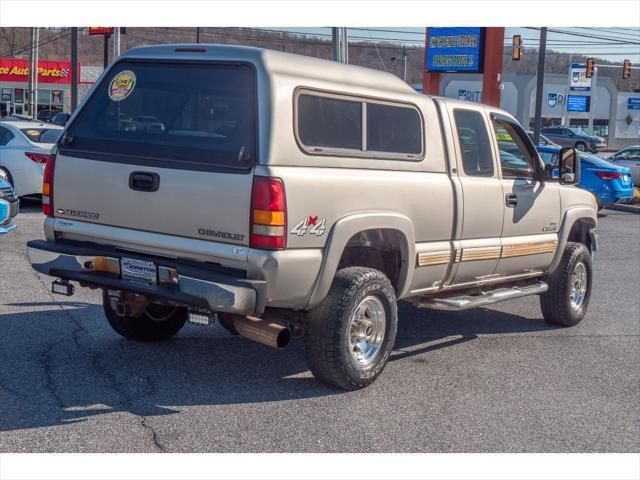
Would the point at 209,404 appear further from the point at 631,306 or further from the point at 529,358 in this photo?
the point at 631,306

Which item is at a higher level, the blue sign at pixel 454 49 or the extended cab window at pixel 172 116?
the blue sign at pixel 454 49

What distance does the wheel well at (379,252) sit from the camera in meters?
6.14

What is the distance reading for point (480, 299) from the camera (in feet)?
23.5

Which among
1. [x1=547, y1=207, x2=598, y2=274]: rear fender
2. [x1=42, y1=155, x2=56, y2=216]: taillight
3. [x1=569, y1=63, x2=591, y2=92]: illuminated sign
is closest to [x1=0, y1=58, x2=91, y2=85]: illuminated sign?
[x1=569, y1=63, x2=591, y2=92]: illuminated sign

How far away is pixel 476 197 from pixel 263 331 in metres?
2.41

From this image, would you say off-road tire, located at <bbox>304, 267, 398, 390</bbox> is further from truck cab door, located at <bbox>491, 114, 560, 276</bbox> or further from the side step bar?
truck cab door, located at <bbox>491, 114, 560, 276</bbox>

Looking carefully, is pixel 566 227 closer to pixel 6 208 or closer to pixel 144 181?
pixel 144 181

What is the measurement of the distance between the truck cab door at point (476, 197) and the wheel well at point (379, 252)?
62 centimetres

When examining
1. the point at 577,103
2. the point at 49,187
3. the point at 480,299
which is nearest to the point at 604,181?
the point at 480,299

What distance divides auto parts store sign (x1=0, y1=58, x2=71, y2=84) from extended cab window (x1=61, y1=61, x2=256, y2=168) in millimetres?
67936

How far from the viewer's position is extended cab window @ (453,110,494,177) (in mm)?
7047

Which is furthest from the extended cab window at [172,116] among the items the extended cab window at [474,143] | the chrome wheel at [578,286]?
the chrome wheel at [578,286]

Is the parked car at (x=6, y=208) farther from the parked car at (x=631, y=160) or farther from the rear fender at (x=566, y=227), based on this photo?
the parked car at (x=631, y=160)

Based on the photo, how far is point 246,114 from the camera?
540 centimetres
